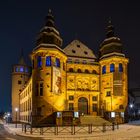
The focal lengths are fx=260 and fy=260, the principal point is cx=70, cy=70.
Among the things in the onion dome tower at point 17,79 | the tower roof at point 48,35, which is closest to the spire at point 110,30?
the tower roof at point 48,35

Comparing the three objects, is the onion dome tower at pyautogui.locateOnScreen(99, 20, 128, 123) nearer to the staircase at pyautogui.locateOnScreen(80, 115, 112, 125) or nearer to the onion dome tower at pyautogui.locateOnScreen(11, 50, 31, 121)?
the staircase at pyautogui.locateOnScreen(80, 115, 112, 125)

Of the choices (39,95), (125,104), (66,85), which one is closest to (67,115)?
(39,95)

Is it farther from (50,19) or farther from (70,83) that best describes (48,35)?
(70,83)

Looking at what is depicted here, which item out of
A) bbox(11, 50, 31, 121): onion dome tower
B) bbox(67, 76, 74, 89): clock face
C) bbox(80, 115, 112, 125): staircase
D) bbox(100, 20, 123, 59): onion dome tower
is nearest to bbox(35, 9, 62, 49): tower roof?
bbox(67, 76, 74, 89): clock face

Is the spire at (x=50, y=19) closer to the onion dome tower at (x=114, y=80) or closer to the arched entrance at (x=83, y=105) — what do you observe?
the onion dome tower at (x=114, y=80)

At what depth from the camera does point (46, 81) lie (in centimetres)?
5034

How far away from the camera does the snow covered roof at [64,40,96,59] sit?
63469mm

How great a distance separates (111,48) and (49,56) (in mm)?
17073

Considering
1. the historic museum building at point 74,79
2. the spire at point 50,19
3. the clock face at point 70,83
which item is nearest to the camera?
the historic museum building at point 74,79

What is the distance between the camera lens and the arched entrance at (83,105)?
195ft

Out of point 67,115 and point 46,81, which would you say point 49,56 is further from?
point 67,115

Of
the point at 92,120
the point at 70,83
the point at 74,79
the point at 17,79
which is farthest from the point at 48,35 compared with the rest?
the point at 17,79

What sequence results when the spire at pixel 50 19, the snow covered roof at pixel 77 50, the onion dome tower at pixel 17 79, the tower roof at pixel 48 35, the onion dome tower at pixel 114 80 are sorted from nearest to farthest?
the tower roof at pixel 48 35 < the onion dome tower at pixel 114 80 < the spire at pixel 50 19 < the snow covered roof at pixel 77 50 < the onion dome tower at pixel 17 79

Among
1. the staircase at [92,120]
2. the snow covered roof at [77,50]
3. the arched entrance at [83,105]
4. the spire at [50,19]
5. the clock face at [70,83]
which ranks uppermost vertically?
the spire at [50,19]
